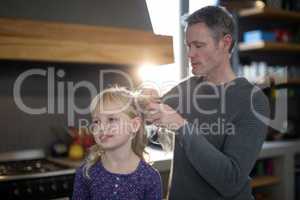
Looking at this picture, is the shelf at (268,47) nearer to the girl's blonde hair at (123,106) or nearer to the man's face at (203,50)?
the man's face at (203,50)

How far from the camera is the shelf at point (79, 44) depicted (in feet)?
5.89

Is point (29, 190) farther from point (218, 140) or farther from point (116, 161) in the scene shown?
point (218, 140)

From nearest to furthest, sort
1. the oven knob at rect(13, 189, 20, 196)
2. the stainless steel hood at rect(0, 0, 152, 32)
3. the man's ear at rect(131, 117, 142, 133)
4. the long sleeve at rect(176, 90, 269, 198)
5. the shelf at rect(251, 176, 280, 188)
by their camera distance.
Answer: the long sleeve at rect(176, 90, 269, 198), the man's ear at rect(131, 117, 142, 133), the oven knob at rect(13, 189, 20, 196), the stainless steel hood at rect(0, 0, 152, 32), the shelf at rect(251, 176, 280, 188)

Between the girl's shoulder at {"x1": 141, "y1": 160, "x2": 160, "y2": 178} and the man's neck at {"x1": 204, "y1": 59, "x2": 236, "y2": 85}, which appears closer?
the girl's shoulder at {"x1": 141, "y1": 160, "x2": 160, "y2": 178}

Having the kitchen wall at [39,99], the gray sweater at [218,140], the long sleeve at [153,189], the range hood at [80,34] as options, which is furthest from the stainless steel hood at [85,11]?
the long sleeve at [153,189]

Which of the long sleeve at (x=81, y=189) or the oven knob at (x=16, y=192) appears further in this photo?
the oven knob at (x=16, y=192)

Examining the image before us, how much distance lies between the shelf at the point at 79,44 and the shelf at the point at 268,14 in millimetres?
1289

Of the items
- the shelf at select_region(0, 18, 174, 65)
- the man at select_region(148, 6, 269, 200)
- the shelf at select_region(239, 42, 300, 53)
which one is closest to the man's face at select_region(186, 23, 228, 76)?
the man at select_region(148, 6, 269, 200)

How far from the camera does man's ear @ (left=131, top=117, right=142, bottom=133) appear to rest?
1266 millimetres

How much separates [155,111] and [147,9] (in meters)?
1.51

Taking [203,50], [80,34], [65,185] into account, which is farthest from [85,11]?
[203,50]

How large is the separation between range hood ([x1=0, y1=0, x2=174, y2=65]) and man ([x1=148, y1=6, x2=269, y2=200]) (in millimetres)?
758

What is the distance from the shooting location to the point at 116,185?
1.17 m

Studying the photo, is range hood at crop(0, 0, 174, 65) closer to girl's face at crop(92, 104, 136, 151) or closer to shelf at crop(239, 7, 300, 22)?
girl's face at crop(92, 104, 136, 151)
